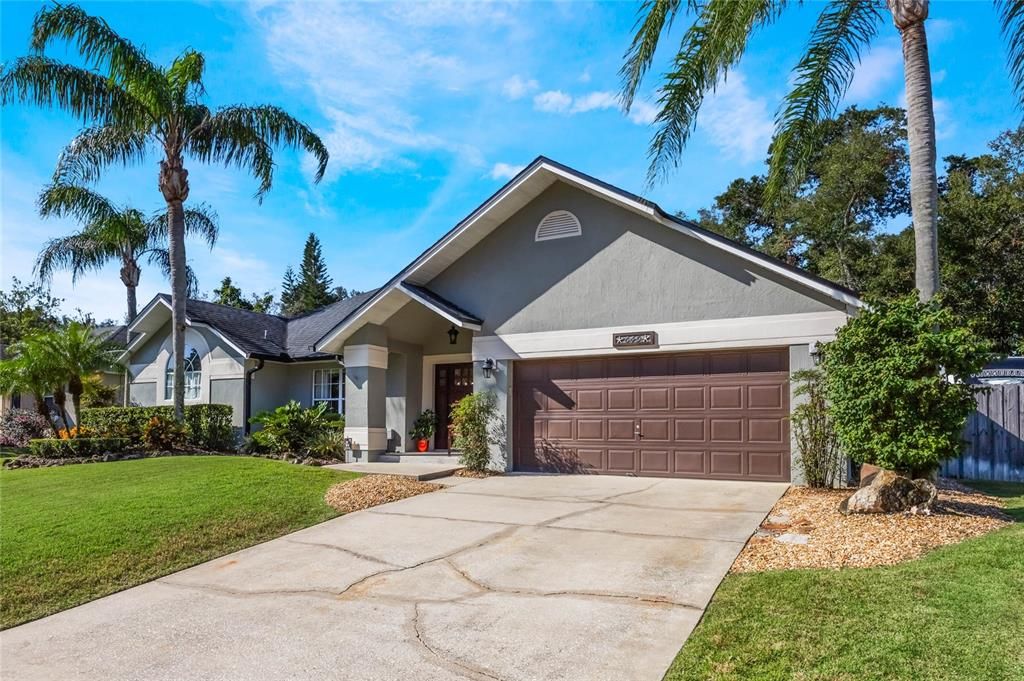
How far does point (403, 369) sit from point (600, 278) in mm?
5786

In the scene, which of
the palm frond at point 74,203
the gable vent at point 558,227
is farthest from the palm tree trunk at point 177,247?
the gable vent at point 558,227

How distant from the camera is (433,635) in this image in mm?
4879

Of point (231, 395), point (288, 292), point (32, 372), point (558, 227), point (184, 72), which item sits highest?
point (184, 72)

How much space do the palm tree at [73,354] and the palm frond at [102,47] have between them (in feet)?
21.9

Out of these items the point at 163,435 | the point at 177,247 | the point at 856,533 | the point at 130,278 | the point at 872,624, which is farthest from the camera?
the point at 130,278

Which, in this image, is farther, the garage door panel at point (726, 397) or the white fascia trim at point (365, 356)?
the white fascia trim at point (365, 356)

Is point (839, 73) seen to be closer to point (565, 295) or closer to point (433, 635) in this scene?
point (565, 295)

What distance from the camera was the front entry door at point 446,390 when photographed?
16219mm

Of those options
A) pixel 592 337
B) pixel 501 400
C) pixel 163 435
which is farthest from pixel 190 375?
pixel 592 337

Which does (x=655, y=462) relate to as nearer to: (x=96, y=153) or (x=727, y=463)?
(x=727, y=463)

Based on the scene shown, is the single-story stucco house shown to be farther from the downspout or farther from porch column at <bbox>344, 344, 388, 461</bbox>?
the downspout

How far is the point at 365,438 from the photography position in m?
15.1

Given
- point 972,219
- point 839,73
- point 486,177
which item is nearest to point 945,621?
point 839,73

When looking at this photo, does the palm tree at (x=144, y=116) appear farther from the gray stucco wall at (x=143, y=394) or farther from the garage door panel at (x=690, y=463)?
the garage door panel at (x=690, y=463)
